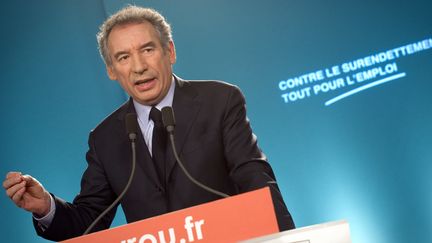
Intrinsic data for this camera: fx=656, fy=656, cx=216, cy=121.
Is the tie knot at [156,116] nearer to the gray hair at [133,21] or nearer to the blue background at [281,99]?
the gray hair at [133,21]

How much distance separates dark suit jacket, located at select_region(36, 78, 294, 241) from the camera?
83.1 inches

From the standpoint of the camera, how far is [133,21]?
7.34 feet

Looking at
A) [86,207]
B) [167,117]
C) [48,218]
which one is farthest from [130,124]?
[86,207]

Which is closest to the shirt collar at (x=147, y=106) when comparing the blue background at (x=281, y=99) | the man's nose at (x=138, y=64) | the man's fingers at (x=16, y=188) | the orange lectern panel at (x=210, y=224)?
the man's nose at (x=138, y=64)

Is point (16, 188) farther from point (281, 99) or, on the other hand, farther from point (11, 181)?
point (281, 99)

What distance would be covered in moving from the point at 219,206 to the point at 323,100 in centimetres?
268

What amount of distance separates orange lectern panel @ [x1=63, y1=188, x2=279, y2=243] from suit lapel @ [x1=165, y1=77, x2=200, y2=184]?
2.29 ft

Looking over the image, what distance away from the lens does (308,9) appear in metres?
4.11

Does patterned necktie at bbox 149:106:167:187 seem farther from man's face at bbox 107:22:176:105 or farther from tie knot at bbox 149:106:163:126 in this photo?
man's face at bbox 107:22:176:105

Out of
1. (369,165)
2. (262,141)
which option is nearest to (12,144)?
(262,141)

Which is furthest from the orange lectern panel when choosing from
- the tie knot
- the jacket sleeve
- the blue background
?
the blue background

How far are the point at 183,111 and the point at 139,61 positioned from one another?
0.23 meters

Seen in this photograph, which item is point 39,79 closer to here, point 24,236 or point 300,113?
point 24,236

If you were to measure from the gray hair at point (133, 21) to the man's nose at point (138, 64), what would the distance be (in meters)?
0.12
